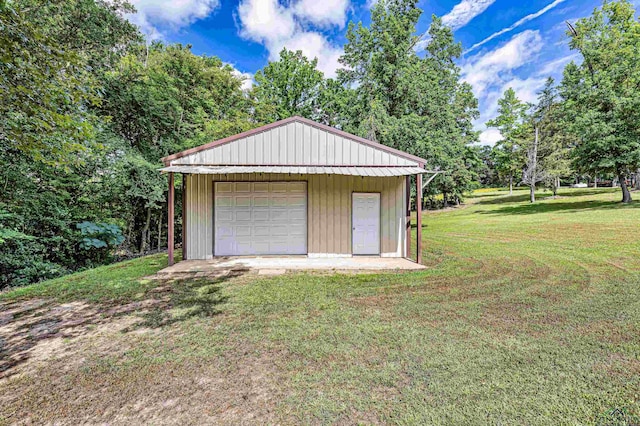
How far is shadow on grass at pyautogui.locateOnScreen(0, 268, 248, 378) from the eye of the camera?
347cm

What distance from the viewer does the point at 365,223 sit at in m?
8.57

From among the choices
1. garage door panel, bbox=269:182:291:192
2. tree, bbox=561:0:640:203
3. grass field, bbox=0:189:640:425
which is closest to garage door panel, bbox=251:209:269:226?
garage door panel, bbox=269:182:291:192

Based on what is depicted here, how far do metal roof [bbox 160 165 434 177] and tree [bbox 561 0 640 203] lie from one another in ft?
53.8

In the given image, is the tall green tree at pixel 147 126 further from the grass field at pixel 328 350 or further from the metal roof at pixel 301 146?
the grass field at pixel 328 350

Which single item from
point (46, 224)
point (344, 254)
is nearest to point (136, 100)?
point (46, 224)

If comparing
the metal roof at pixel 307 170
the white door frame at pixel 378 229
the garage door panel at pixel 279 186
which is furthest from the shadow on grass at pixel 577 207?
the garage door panel at pixel 279 186

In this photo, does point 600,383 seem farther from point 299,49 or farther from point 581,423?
point 299,49

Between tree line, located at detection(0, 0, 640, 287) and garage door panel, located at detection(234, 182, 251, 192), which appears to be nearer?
tree line, located at detection(0, 0, 640, 287)

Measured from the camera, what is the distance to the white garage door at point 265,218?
27.8 feet

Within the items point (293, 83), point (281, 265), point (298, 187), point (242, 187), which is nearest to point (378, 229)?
point (298, 187)

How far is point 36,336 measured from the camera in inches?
144

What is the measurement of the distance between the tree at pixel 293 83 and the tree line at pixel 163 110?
93 mm

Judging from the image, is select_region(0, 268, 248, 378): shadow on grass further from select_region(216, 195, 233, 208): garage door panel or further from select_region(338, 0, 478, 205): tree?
select_region(338, 0, 478, 205): tree

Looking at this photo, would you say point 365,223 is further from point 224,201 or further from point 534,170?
point 534,170
